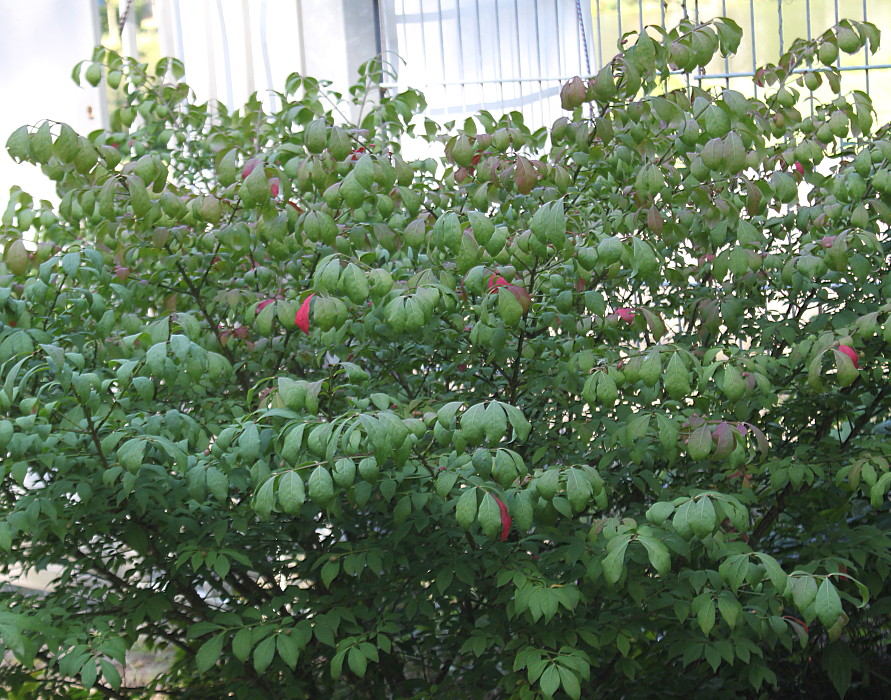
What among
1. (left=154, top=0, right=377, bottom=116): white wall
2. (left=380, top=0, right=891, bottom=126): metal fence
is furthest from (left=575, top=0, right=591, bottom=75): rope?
(left=154, top=0, right=377, bottom=116): white wall

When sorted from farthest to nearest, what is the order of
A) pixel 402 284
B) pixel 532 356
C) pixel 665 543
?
pixel 532 356
pixel 402 284
pixel 665 543

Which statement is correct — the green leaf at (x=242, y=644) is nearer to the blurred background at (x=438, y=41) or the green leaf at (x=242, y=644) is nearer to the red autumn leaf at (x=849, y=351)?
the red autumn leaf at (x=849, y=351)

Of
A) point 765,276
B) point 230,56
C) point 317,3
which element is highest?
point 317,3

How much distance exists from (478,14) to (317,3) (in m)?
0.85

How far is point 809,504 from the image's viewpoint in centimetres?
245

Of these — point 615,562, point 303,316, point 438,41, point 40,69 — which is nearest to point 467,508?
point 615,562

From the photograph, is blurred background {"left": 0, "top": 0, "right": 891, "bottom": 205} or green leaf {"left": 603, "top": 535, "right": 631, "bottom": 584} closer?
green leaf {"left": 603, "top": 535, "right": 631, "bottom": 584}

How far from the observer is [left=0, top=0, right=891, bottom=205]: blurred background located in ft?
14.0

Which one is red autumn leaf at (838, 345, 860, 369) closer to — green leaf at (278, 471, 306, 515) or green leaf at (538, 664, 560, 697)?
green leaf at (538, 664, 560, 697)

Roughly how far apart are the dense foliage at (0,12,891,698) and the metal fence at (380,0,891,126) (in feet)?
7.71

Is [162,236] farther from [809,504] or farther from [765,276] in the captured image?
[809,504]

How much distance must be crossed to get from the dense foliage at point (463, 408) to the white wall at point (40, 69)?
1237mm

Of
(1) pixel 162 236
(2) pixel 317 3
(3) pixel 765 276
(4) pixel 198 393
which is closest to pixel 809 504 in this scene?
(3) pixel 765 276

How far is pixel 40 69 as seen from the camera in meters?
3.73
